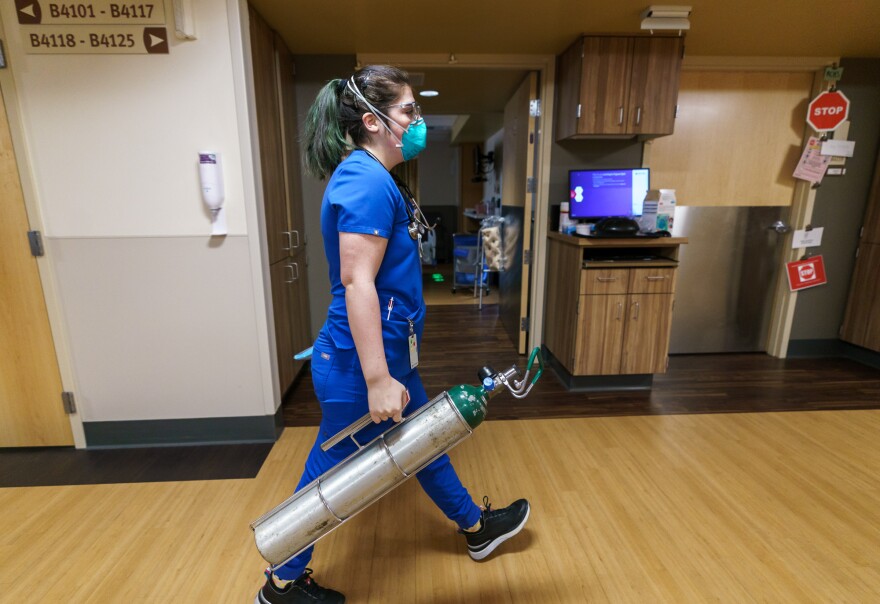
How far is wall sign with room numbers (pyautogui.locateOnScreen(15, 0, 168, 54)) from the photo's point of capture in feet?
5.71

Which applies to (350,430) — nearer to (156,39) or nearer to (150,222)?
(150,222)

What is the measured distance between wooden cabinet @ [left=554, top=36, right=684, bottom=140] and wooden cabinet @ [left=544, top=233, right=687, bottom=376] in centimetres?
68

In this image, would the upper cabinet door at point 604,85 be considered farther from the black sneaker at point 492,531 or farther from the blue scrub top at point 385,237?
the black sneaker at point 492,531

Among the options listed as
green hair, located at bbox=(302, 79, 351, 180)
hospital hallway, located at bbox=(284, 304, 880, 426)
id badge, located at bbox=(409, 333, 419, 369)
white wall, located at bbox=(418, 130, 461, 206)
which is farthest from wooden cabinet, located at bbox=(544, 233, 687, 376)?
white wall, located at bbox=(418, 130, 461, 206)

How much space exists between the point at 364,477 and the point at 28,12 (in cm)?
220

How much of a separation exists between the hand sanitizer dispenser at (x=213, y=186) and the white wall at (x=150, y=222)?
0.12 ft

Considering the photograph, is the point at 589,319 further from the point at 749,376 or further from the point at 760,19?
the point at 760,19

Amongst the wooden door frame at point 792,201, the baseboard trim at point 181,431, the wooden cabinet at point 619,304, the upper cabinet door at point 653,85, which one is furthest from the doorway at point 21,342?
the wooden door frame at point 792,201

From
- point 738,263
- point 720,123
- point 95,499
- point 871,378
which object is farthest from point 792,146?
point 95,499

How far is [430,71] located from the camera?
10.0 feet

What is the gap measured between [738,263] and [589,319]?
1491 mm

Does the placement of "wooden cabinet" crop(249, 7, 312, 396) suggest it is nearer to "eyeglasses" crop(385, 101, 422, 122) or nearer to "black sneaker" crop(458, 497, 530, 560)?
"eyeglasses" crop(385, 101, 422, 122)

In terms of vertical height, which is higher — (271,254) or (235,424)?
(271,254)

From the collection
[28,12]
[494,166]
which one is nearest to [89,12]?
[28,12]
